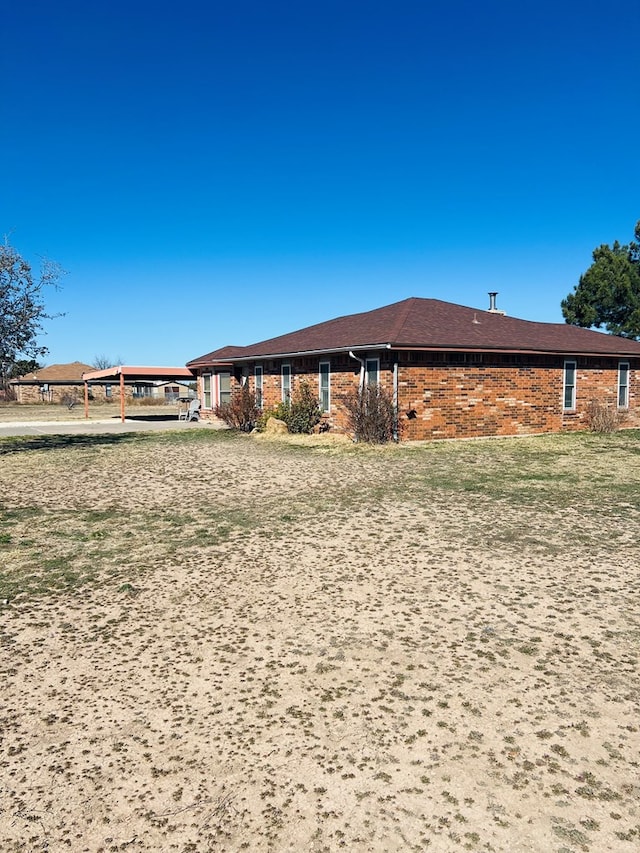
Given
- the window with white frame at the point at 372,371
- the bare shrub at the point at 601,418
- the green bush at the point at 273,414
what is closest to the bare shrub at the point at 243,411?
the green bush at the point at 273,414

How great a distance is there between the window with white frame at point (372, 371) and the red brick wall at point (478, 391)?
271 millimetres

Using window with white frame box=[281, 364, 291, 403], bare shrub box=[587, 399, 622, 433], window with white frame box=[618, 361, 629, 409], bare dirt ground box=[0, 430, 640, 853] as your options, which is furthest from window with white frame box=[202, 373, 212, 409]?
bare dirt ground box=[0, 430, 640, 853]

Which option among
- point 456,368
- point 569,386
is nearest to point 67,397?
point 456,368

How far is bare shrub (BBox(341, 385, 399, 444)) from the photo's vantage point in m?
16.8

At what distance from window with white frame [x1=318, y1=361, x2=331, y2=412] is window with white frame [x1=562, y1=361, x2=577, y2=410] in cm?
816

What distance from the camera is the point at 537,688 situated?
3.86 m

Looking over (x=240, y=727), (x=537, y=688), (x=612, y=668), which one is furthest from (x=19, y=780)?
(x=612, y=668)

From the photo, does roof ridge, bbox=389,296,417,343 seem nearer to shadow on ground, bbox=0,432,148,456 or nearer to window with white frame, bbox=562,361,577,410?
window with white frame, bbox=562,361,577,410

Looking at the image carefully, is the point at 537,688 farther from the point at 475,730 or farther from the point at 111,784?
the point at 111,784

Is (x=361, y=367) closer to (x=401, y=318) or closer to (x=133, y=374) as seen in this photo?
(x=401, y=318)

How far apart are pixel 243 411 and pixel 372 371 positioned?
6204 mm

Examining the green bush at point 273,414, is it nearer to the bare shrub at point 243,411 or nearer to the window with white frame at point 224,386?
the bare shrub at point 243,411

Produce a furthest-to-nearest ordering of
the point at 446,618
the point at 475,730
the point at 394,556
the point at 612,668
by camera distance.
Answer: the point at 394,556 < the point at 446,618 < the point at 612,668 < the point at 475,730

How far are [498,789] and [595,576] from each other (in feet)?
11.4
